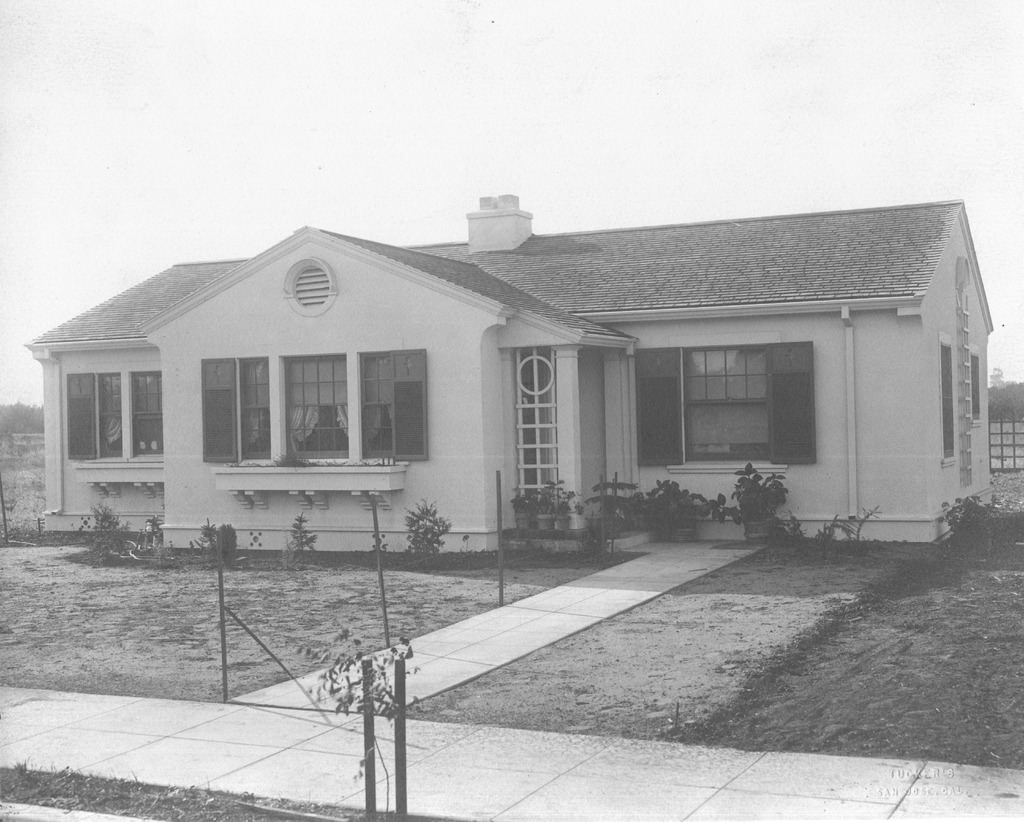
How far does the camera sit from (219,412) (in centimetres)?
1742

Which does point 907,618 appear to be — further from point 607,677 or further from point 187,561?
point 187,561

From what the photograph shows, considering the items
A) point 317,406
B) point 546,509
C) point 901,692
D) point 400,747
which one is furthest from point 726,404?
point 400,747

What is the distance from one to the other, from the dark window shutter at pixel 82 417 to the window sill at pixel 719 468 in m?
10.3

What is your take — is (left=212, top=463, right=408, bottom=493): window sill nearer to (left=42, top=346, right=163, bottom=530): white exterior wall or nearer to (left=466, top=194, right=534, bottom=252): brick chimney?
(left=42, top=346, right=163, bottom=530): white exterior wall

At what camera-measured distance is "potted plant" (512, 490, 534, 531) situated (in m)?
15.9

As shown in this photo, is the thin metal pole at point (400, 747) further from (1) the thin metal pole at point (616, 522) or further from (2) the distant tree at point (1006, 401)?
(2) the distant tree at point (1006, 401)

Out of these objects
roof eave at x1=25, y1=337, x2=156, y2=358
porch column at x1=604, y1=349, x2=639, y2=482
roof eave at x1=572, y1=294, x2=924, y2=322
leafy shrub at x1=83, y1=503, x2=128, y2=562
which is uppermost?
roof eave at x1=25, y1=337, x2=156, y2=358

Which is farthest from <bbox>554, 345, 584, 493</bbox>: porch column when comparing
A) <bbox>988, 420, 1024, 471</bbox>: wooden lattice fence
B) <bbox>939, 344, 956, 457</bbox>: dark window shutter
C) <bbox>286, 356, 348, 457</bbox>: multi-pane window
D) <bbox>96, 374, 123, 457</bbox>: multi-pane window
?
<bbox>988, 420, 1024, 471</bbox>: wooden lattice fence

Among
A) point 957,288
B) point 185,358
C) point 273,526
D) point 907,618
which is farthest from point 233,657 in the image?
point 957,288

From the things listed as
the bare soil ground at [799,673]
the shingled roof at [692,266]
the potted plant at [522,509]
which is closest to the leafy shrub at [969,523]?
the bare soil ground at [799,673]

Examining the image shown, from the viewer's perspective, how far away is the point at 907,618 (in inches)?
414

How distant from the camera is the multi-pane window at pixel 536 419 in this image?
635 inches

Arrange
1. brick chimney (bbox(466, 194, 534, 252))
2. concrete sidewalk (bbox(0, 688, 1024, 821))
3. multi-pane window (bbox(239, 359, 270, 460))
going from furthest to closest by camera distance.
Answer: brick chimney (bbox(466, 194, 534, 252)) → multi-pane window (bbox(239, 359, 270, 460)) → concrete sidewalk (bbox(0, 688, 1024, 821))

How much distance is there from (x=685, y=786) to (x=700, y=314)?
11017mm
